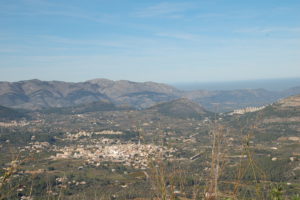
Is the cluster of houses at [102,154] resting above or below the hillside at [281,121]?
below

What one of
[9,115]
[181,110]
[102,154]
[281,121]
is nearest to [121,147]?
[102,154]

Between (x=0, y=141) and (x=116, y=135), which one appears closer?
(x=0, y=141)

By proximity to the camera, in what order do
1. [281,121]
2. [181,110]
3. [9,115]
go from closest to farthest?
[281,121] → [9,115] → [181,110]

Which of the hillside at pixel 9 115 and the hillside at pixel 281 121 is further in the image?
the hillside at pixel 9 115

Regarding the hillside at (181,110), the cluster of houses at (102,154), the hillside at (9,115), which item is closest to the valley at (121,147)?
the cluster of houses at (102,154)

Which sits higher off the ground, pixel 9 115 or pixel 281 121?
pixel 281 121

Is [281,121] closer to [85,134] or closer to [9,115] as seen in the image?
[85,134]

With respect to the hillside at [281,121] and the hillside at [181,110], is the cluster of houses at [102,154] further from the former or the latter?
A: the hillside at [181,110]

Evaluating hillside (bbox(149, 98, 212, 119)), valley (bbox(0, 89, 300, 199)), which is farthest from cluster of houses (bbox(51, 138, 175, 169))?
hillside (bbox(149, 98, 212, 119))

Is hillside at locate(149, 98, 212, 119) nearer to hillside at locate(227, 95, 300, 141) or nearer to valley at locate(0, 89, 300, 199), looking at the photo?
valley at locate(0, 89, 300, 199)

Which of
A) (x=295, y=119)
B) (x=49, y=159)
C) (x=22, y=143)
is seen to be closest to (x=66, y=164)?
(x=49, y=159)

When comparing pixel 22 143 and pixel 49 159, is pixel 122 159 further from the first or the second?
pixel 22 143
